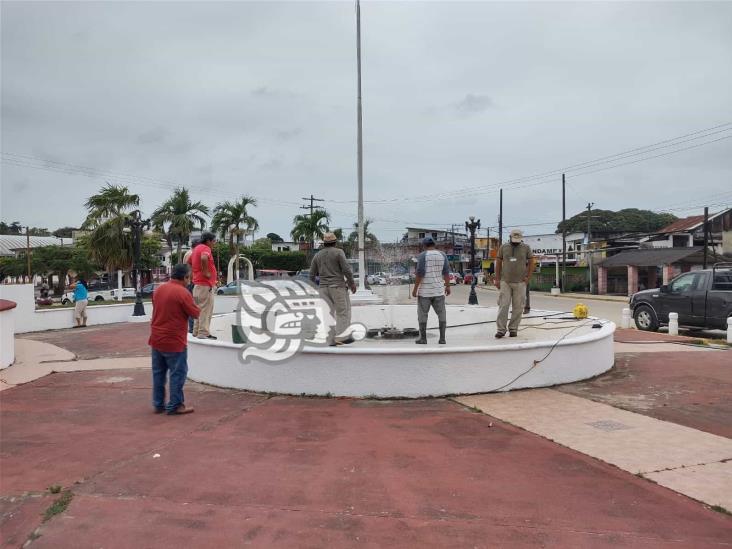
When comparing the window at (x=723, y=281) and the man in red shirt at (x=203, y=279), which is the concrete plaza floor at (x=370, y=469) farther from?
the window at (x=723, y=281)

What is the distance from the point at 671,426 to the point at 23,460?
594cm

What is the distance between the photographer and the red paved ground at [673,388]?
221 inches

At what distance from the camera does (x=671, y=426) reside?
522 cm

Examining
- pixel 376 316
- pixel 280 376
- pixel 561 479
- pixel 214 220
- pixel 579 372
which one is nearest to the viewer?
pixel 561 479

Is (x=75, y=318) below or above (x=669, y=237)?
below

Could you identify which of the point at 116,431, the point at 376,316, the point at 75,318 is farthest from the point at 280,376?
the point at 75,318

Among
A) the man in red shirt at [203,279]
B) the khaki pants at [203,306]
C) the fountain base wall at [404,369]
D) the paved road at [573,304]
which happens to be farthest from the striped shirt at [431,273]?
the paved road at [573,304]

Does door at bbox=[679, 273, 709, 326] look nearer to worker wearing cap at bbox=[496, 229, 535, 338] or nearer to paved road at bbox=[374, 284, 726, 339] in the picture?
paved road at bbox=[374, 284, 726, 339]

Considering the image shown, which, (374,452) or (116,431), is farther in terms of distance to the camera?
(116,431)

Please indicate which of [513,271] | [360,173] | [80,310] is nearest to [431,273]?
[513,271]

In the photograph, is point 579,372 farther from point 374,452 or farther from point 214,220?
point 214,220

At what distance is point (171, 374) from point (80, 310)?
1233 cm

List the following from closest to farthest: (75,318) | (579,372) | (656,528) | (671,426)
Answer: (656,528), (671,426), (579,372), (75,318)

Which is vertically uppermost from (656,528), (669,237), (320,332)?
(669,237)
